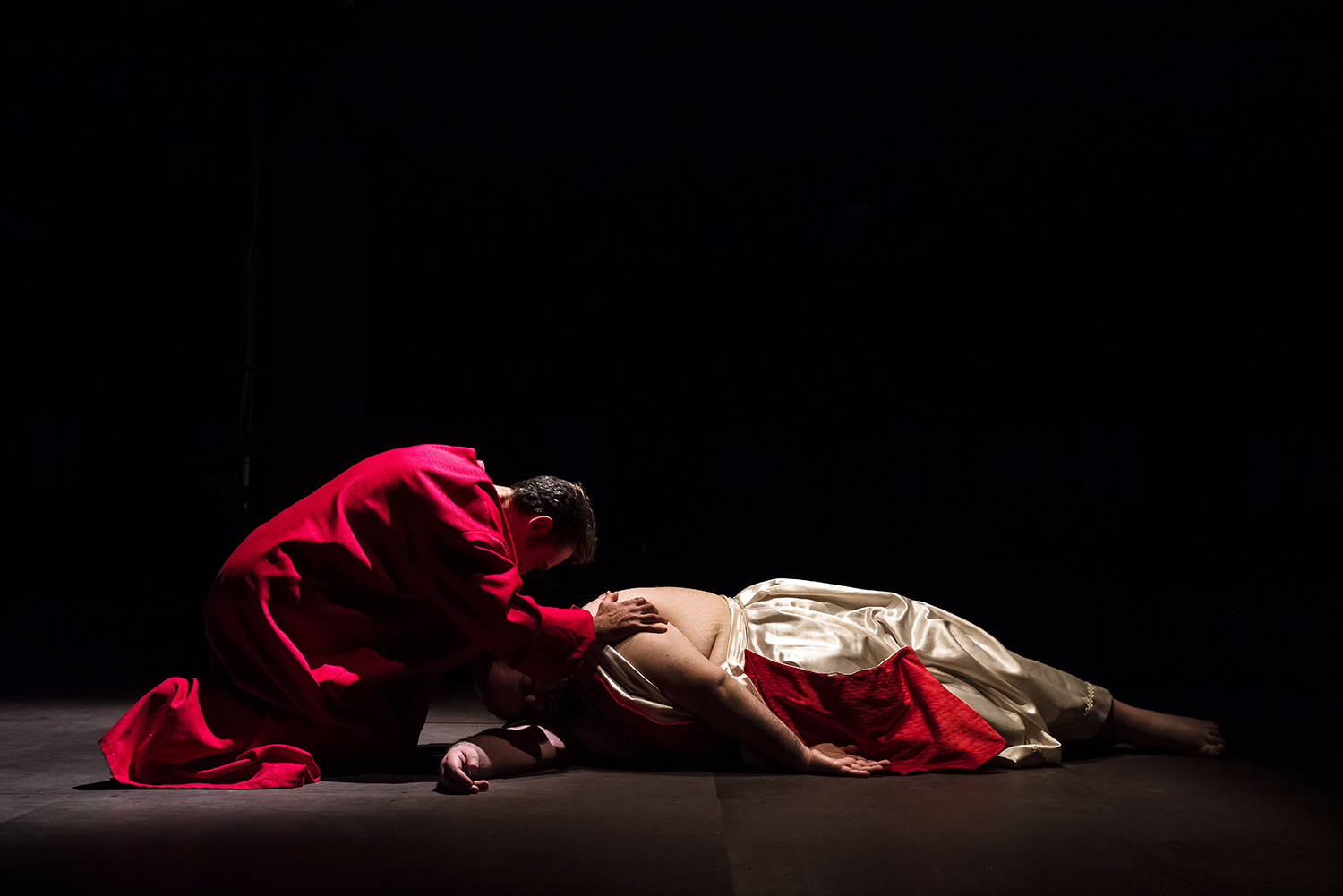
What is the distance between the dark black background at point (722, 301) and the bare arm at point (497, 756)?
4.40 feet

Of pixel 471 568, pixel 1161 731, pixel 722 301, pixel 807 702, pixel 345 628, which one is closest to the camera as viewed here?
pixel 471 568

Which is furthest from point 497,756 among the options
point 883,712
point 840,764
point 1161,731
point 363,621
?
point 1161,731

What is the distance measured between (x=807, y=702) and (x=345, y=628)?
1.08 meters

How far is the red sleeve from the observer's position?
7.57ft

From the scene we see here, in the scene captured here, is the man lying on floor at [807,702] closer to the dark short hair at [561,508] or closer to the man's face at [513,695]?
the man's face at [513,695]

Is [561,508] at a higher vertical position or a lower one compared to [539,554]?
higher

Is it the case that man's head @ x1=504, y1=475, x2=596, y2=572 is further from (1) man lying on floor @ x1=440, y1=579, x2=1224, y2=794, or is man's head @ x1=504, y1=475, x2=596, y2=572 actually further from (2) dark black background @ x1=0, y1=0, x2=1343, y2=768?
(2) dark black background @ x1=0, y1=0, x2=1343, y2=768

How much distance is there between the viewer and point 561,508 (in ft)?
8.25

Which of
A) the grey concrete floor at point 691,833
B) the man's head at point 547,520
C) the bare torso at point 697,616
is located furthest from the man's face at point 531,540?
the grey concrete floor at point 691,833

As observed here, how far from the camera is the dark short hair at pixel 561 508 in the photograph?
251 centimetres

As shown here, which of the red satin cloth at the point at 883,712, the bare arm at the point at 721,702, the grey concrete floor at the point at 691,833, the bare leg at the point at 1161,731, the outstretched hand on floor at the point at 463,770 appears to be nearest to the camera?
the grey concrete floor at the point at 691,833

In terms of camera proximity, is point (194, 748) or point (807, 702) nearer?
point (194, 748)

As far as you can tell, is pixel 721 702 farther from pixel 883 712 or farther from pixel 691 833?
pixel 691 833

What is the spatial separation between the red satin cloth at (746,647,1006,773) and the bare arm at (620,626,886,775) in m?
0.08
